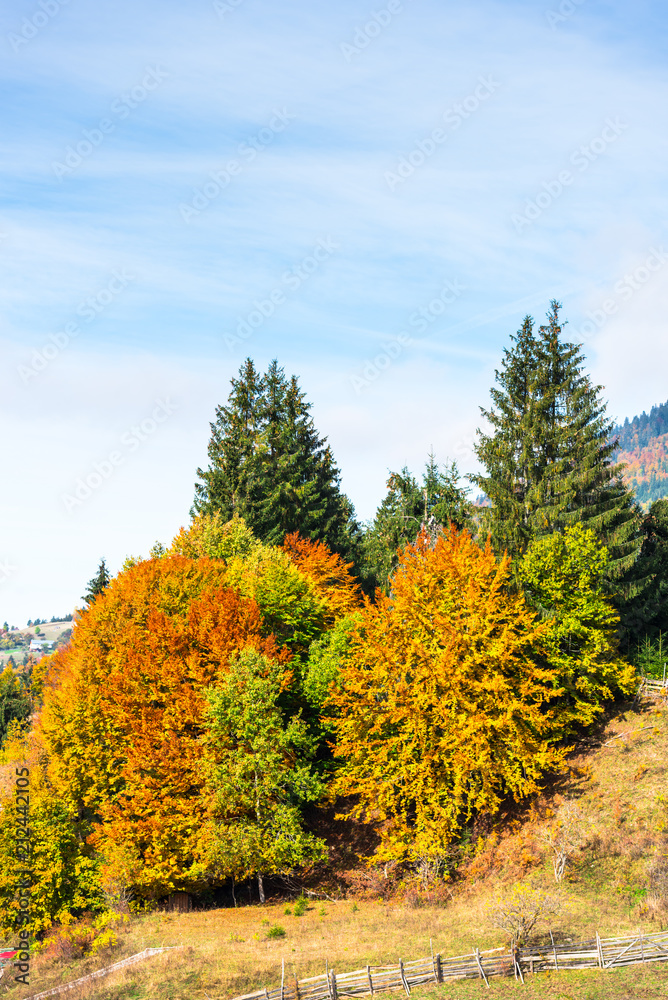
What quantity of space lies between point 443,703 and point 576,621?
7.99 metres

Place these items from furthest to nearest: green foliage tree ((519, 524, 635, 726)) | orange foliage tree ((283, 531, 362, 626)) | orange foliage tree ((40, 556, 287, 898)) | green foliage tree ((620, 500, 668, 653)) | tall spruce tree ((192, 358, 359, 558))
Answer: tall spruce tree ((192, 358, 359, 558))
orange foliage tree ((283, 531, 362, 626))
green foliage tree ((620, 500, 668, 653))
green foliage tree ((519, 524, 635, 726))
orange foliage tree ((40, 556, 287, 898))

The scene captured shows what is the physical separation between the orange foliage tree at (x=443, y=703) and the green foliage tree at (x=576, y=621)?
1059mm

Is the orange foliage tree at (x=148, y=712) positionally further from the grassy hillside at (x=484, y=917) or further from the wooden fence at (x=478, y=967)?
the wooden fence at (x=478, y=967)

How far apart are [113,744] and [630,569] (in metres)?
29.9

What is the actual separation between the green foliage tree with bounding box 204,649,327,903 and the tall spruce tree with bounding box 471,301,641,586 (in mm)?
16384

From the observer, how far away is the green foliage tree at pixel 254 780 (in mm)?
35656

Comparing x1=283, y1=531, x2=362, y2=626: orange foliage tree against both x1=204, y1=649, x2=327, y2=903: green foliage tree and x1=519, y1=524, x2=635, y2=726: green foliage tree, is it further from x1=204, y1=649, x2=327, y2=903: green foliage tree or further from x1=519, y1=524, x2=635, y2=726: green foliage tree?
x1=519, y1=524, x2=635, y2=726: green foliage tree

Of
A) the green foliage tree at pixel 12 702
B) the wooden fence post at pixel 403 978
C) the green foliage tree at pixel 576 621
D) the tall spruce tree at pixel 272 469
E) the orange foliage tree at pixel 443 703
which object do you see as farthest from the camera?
the green foliage tree at pixel 12 702

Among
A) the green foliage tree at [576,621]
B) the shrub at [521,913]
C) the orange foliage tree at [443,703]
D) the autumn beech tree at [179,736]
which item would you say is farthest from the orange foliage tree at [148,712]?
the shrub at [521,913]

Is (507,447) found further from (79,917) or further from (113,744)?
(79,917)

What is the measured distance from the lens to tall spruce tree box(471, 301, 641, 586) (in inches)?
1741

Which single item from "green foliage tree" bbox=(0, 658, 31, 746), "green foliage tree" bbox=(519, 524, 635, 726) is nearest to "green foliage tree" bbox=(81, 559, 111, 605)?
"green foliage tree" bbox=(0, 658, 31, 746)

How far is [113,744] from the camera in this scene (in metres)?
44.2

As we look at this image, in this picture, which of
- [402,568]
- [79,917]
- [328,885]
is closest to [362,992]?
[328,885]
